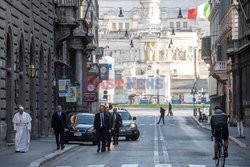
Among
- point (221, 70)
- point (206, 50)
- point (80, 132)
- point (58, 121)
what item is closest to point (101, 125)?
point (58, 121)

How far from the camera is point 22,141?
34.6 m

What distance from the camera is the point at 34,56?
152 feet

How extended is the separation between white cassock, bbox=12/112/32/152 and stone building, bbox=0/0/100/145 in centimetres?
162

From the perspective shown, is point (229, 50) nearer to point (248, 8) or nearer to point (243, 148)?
point (248, 8)

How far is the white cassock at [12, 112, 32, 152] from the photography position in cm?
3453

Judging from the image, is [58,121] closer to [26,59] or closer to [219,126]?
[26,59]

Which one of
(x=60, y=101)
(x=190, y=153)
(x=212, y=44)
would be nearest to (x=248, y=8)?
(x=60, y=101)

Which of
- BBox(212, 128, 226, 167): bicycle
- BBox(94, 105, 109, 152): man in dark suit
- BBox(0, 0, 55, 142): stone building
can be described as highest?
BBox(0, 0, 55, 142): stone building

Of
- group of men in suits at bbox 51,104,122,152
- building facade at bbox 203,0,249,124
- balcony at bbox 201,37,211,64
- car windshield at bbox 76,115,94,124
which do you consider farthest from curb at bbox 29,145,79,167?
balcony at bbox 201,37,211,64

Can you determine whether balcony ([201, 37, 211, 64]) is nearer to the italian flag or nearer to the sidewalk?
the italian flag

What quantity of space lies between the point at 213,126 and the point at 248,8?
42.2 meters

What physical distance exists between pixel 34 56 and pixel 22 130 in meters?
11.8

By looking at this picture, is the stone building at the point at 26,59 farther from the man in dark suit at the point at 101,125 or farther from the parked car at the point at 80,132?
the man in dark suit at the point at 101,125

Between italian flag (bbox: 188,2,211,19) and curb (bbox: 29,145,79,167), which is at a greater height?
italian flag (bbox: 188,2,211,19)
